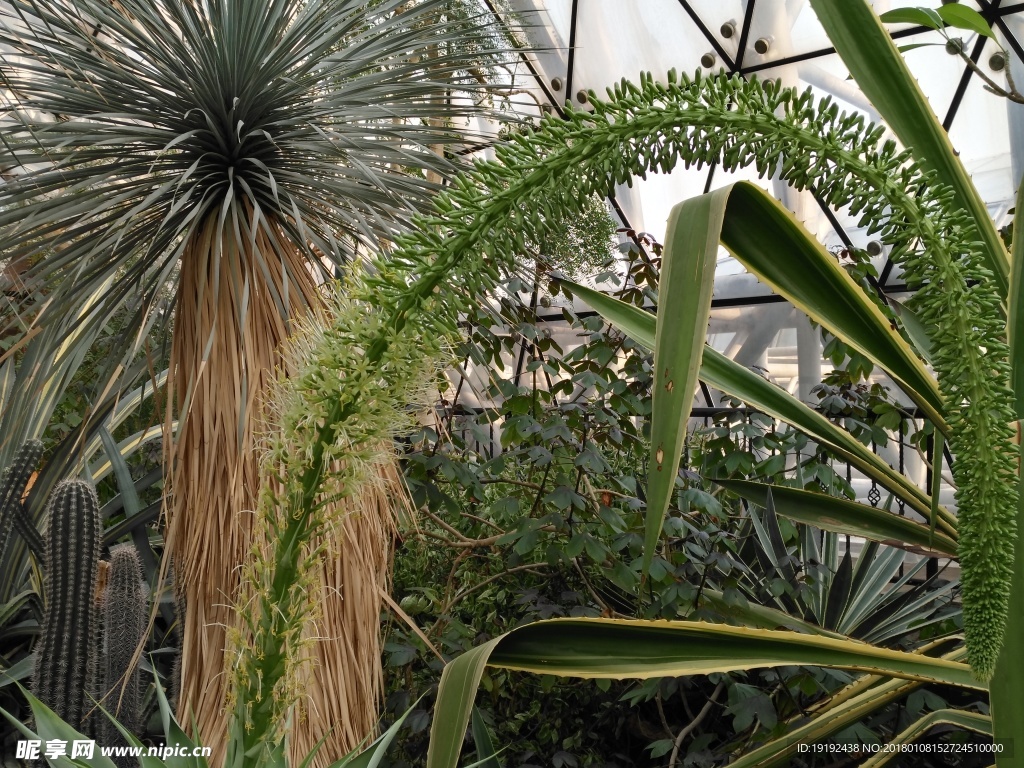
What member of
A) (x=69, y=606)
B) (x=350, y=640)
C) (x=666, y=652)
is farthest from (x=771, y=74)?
(x=666, y=652)

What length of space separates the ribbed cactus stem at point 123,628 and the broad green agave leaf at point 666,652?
2.10 meters

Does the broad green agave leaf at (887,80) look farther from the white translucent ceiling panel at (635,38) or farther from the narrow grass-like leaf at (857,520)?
the white translucent ceiling panel at (635,38)

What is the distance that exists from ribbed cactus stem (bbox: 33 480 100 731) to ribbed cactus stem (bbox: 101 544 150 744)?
6 cm

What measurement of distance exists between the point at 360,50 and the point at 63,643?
2042 mm

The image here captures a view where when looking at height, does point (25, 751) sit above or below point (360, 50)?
below

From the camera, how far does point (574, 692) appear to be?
2.59 metres

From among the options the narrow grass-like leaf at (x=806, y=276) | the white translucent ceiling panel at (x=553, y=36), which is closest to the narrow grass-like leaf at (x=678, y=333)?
the narrow grass-like leaf at (x=806, y=276)

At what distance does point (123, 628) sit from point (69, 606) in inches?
7.4

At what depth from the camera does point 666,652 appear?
3.10ft

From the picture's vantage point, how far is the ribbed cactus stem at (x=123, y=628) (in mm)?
2502

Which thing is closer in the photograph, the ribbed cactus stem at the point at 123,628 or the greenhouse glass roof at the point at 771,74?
the ribbed cactus stem at the point at 123,628

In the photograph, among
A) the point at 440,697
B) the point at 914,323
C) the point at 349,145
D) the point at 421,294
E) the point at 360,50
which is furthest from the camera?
the point at 360,50

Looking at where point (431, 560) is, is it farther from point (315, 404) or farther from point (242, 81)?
point (315, 404)

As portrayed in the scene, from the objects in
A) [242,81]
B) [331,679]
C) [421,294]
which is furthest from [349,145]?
[421,294]
